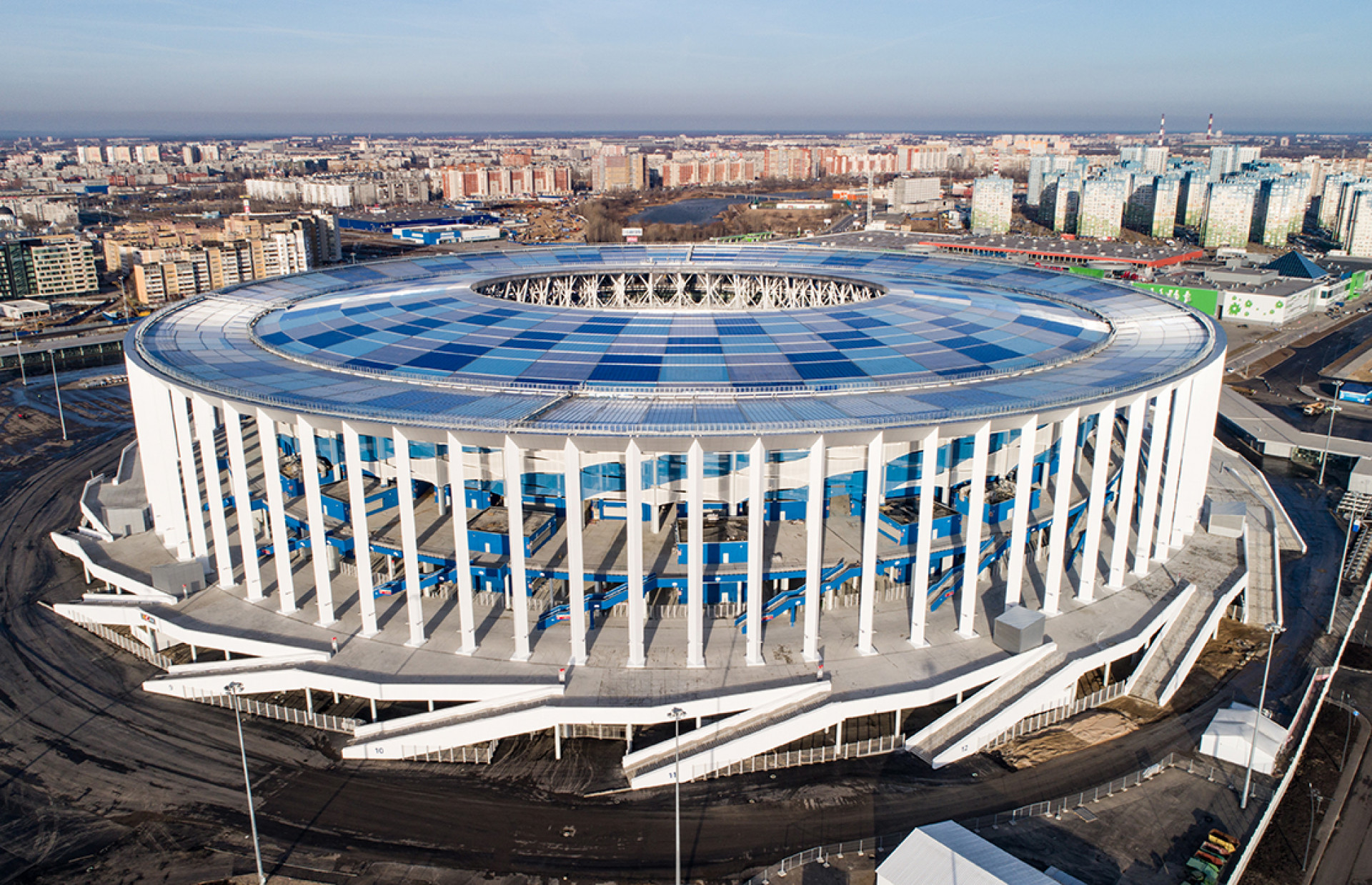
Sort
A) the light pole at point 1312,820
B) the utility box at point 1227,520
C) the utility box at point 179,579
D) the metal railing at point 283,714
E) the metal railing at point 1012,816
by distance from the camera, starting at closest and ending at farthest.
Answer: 1. the metal railing at point 1012,816
2. the light pole at point 1312,820
3. the metal railing at point 283,714
4. the utility box at point 179,579
5. the utility box at point 1227,520

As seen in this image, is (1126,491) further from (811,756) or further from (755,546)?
(811,756)

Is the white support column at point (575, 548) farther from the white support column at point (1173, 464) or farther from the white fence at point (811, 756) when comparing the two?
the white support column at point (1173, 464)

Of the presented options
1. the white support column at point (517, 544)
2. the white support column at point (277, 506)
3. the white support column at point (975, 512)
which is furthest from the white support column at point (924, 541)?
the white support column at point (277, 506)

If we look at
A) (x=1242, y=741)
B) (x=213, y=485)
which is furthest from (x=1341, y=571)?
(x=213, y=485)

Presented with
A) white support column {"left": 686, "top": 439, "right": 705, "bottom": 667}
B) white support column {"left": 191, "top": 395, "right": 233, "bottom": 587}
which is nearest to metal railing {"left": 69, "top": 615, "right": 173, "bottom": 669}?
white support column {"left": 191, "top": 395, "right": 233, "bottom": 587}

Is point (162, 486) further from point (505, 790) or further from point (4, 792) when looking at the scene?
point (505, 790)

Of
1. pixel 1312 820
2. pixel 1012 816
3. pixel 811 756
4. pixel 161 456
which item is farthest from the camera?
pixel 161 456

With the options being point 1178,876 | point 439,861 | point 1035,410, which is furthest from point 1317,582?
point 439,861
